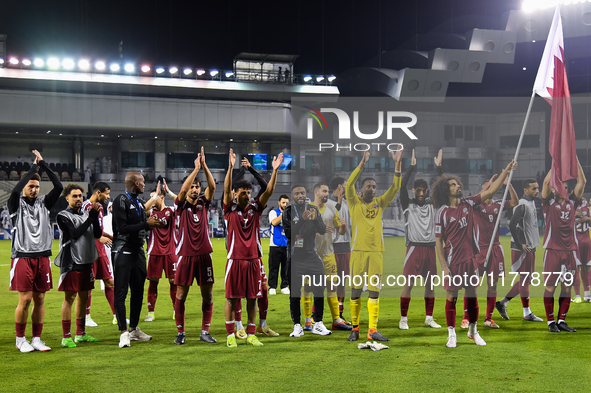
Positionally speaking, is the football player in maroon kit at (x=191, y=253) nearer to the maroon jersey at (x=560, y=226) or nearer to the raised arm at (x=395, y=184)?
the raised arm at (x=395, y=184)

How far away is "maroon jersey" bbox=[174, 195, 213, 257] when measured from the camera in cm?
781

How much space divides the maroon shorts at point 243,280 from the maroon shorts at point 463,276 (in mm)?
2615

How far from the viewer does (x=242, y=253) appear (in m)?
7.66

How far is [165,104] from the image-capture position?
44.5m

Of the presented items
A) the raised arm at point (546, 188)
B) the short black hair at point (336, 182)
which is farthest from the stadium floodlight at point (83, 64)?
the raised arm at point (546, 188)

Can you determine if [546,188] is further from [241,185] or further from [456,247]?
[241,185]

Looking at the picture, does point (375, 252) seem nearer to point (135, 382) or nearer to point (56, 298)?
point (135, 382)

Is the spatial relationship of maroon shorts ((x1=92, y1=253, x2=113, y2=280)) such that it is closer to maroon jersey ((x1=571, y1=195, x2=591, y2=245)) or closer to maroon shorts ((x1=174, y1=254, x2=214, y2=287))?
maroon shorts ((x1=174, y1=254, x2=214, y2=287))

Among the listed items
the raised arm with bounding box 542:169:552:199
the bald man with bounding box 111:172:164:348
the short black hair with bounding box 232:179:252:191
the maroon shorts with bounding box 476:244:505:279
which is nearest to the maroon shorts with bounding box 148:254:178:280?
the bald man with bounding box 111:172:164:348

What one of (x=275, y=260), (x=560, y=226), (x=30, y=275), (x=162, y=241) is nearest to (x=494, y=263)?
(x=560, y=226)

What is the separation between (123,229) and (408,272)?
4.48m

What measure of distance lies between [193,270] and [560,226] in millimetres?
5958

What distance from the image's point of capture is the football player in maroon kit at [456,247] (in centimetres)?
756

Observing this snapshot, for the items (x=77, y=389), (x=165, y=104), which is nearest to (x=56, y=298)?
(x=77, y=389)
